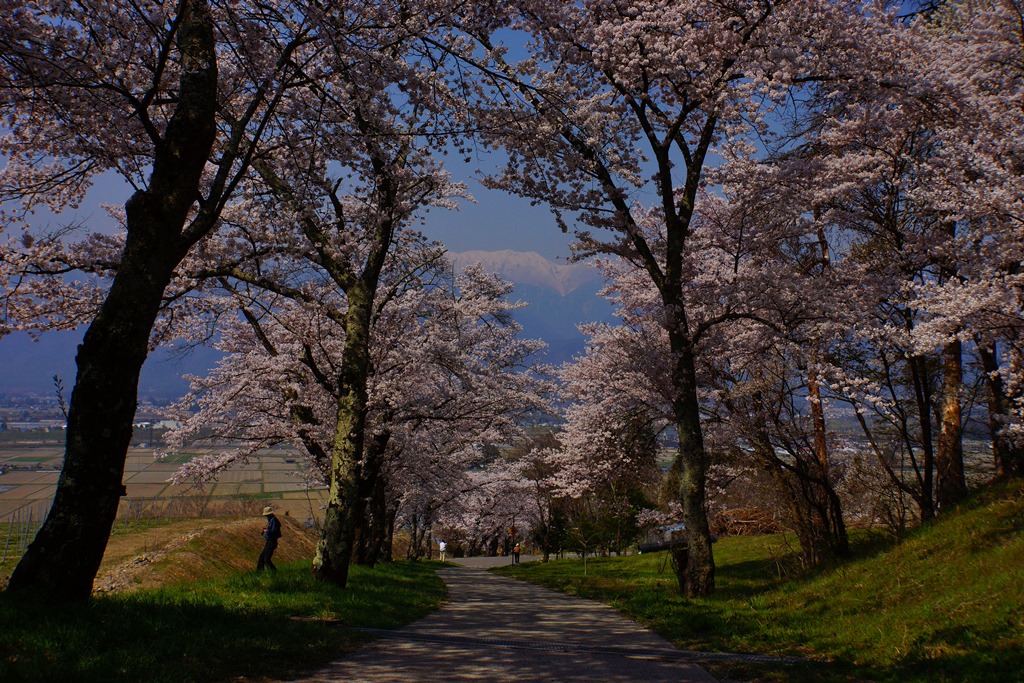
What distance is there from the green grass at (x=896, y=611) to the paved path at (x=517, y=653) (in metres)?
0.69

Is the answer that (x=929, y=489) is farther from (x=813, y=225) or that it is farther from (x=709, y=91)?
(x=709, y=91)

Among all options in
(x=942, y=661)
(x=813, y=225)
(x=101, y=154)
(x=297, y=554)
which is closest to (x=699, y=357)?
(x=813, y=225)

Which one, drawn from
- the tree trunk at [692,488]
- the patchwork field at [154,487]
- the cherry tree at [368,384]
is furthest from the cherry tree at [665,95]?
the patchwork field at [154,487]

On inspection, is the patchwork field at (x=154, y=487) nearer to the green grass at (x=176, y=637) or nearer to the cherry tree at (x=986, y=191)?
the green grass at (x=176, y=637)

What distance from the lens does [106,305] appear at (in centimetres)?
603

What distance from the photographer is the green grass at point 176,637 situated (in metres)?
4.40

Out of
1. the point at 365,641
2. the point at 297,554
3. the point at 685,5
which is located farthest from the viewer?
the point at 297,554

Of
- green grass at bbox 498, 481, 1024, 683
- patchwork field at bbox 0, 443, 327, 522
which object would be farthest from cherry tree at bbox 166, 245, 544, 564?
patchwork field at bbox 0, 443, 327, 522

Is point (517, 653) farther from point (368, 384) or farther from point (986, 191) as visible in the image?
point (368, 384)

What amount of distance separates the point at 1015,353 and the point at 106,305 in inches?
440

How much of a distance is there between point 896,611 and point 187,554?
19.5m

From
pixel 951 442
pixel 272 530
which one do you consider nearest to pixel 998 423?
pixel 951 442

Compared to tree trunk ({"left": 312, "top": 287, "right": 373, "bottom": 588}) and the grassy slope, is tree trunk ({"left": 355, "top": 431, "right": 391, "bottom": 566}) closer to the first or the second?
tree trunk ({"left": 312, "top": 287, "right": 373, "bottom": 588})

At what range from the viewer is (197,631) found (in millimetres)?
5953
